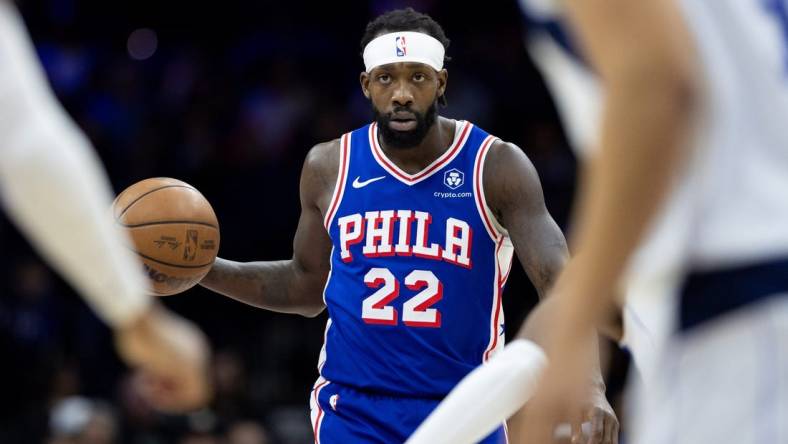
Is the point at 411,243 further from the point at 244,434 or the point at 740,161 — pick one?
the point at 244,434

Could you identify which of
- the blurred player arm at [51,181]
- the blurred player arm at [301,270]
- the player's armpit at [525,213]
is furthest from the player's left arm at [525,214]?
the blurred player arm at [51,181]

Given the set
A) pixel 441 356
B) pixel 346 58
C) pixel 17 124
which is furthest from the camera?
pixel 346 58

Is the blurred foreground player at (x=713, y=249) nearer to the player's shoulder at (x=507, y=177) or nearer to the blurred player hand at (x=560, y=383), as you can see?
the blurred player hand at (x=560, y=383)

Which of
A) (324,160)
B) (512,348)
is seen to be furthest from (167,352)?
(324,160)

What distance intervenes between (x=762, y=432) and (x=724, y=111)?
0.55 metres

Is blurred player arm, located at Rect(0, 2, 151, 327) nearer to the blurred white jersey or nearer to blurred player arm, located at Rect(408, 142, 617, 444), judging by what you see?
blurred player arm, located at Rect(408, 142, 617, 444)

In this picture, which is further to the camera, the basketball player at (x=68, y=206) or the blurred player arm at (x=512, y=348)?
the blurred player arm at (x=512, y=348)

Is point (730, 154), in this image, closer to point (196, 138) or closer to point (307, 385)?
point (307, 385)

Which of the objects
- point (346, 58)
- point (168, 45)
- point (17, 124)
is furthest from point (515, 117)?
point (17, 124)

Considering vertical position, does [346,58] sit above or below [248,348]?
above

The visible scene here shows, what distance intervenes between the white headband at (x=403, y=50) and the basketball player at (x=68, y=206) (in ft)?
10.1

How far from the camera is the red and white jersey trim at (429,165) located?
5.55 meters

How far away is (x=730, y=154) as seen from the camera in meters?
2.13

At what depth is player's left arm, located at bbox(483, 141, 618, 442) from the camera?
5.25m
